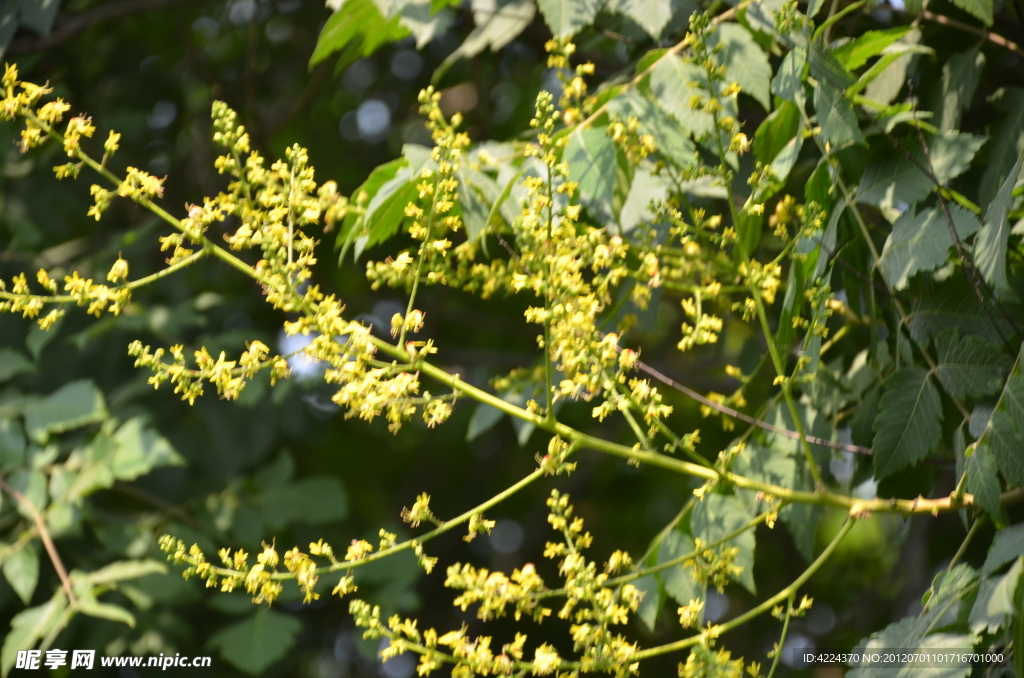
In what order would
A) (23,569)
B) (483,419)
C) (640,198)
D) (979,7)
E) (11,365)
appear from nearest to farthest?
(979,7) < (640,198) < (483,419) < (23,569) < (11,365)

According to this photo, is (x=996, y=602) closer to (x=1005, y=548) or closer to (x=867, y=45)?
(x=1005, y=548)

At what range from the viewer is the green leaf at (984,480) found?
138cm

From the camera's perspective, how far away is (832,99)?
5.06 feet

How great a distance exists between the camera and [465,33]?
401cm

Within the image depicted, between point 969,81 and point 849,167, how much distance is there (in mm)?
465

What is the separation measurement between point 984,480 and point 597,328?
2.86 feet

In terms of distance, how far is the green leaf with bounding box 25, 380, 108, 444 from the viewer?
2.71m

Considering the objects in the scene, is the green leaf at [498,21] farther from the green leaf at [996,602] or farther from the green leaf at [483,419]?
the green leaf at [996,602]

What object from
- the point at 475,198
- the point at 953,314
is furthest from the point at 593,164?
the point at 953,314

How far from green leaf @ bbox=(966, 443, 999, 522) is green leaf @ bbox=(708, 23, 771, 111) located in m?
0.80

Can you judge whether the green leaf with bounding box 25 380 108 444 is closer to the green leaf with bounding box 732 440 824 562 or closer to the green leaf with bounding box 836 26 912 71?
the green leaf with bounding box 732 440 824 562

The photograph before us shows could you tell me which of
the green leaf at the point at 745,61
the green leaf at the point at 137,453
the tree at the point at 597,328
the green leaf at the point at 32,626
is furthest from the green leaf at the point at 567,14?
the green leaf at the point at 32,626

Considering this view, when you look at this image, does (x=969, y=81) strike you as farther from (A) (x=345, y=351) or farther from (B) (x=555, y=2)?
(A) (x=345, y=351)

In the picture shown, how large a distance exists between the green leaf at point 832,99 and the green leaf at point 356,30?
1057mm
